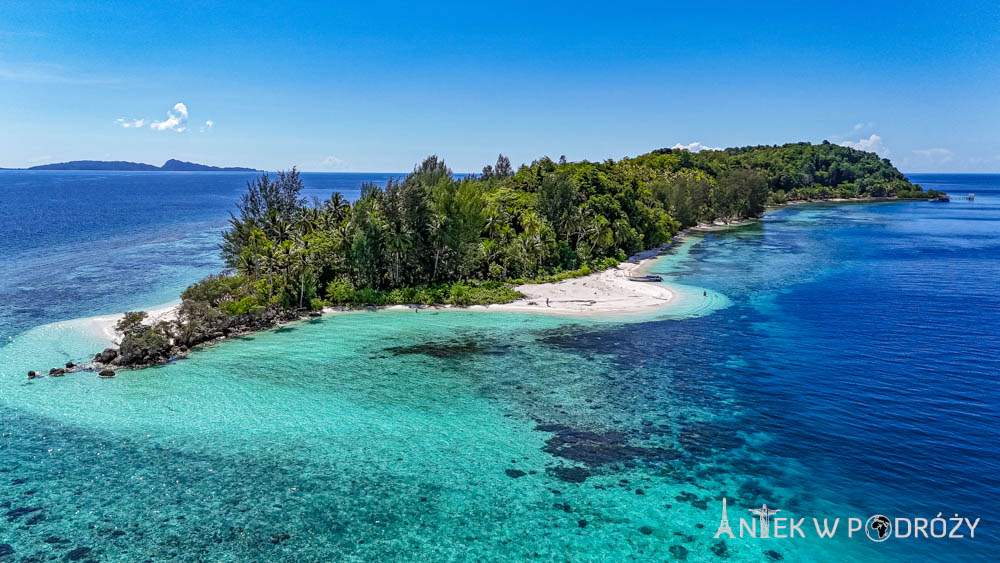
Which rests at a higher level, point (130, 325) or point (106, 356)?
point (130, 325)

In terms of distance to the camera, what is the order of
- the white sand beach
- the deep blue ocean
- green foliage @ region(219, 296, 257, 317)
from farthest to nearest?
1. the white sand beach
2. green foliage @ region(219, 296, 257, 317)
3. the deep blue ocean

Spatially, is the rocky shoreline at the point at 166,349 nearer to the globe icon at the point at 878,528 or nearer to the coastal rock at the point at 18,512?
the coastal rock at the point at 18,512

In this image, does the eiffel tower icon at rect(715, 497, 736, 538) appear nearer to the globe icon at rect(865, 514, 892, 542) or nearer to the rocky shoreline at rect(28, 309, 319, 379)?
the globe icon at rect(865, 514, 892, 542)

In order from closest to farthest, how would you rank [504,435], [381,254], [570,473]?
1. [570,473]
2. [504,435]
3. [381,254]

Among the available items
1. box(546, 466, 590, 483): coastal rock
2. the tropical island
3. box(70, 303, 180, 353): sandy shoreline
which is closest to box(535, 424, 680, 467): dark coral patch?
box(546, 466, 590, 483): coastal rock

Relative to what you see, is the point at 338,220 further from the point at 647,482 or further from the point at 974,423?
the point at 974,423

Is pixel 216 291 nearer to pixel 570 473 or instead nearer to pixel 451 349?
pixel 451 349

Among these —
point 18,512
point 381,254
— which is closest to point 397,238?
point 381,254
